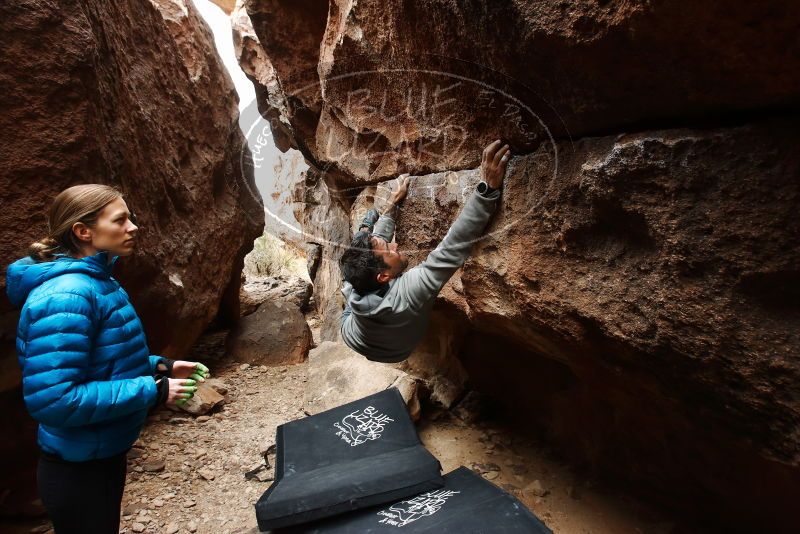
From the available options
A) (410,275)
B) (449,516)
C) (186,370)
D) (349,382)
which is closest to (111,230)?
(186,370)

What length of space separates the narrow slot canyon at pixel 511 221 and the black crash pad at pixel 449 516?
1.88 feet

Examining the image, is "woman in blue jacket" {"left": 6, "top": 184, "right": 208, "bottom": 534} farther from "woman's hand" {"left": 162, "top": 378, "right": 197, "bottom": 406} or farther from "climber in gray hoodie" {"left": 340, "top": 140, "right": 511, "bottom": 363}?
"climber in gray hoodie" {"left": 340, "top": 140, "right": 511, "bottom": 363}

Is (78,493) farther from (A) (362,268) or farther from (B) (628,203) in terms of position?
(B) (628,203)

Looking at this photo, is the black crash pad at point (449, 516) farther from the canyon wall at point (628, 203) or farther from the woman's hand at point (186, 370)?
the woman's hand at point (186, 370)

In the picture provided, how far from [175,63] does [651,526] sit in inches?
214

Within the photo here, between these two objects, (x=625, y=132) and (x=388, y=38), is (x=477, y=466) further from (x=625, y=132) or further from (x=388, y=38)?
(x=388, y=38)

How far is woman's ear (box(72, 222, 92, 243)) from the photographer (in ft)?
5.37

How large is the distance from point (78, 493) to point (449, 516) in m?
1.59

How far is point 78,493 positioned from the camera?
161cm

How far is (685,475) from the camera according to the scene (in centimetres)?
233

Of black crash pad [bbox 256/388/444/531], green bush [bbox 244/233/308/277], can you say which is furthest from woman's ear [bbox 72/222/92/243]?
green bush [bbox 244/233/308/277]

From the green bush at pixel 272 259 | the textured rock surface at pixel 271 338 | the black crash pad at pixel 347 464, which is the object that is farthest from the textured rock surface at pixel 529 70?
the green bush at pixel 272 259

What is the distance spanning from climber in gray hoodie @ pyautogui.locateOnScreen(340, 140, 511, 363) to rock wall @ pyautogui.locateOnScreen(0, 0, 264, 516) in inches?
74.3

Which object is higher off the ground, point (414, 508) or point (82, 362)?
point (82, 362)
